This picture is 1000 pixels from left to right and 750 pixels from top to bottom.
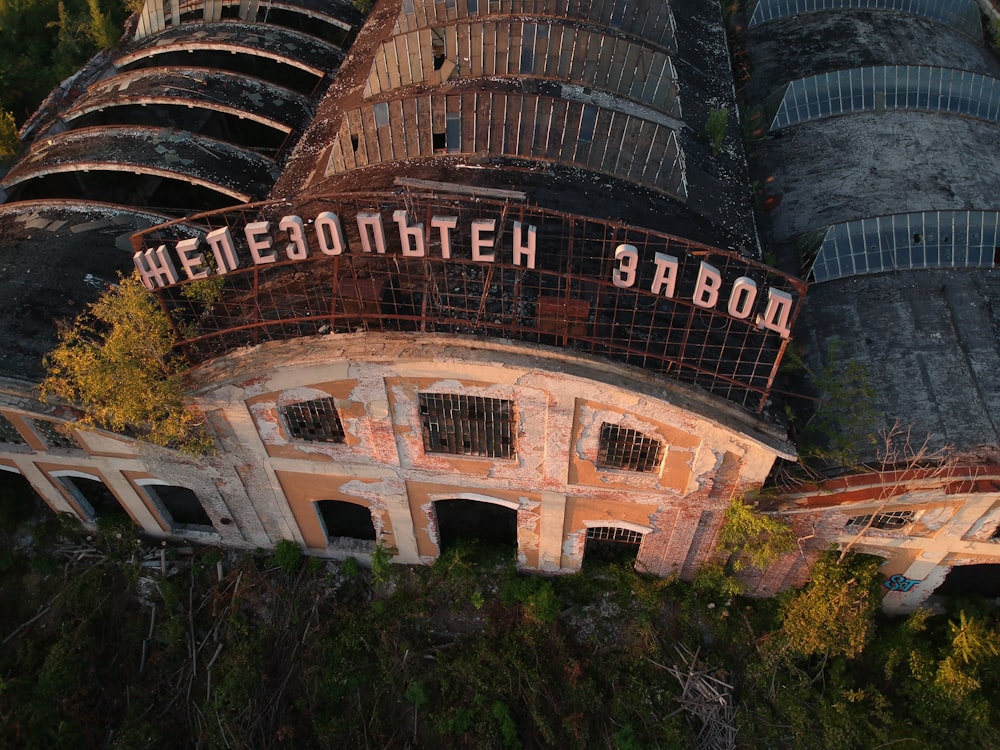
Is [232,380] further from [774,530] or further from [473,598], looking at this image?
[774,530]

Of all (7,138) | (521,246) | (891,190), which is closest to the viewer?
(521,246)

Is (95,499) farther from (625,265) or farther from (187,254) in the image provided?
(625,265)

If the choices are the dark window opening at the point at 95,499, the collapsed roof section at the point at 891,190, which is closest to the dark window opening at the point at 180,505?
the dark window opening at the point at 95,499

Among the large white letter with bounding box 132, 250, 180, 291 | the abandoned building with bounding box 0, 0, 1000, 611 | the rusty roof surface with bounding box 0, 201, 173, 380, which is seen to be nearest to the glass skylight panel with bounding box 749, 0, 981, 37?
the abandoned building with bounding box 0, 0, 1000, 611

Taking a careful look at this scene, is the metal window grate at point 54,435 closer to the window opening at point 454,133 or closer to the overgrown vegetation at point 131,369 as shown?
the overgrown vegetation at point 131,369

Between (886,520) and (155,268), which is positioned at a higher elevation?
(155,268)

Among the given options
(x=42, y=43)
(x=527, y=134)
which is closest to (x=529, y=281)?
(x=527, y=134)

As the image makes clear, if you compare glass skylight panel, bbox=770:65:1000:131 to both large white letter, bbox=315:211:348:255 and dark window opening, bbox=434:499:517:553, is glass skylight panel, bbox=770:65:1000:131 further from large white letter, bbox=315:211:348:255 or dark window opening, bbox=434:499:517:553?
large white letter, bbox=315:211:348:255
